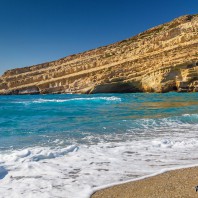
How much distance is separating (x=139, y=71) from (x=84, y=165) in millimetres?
39082

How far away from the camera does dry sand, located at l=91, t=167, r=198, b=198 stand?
3461 millimetres

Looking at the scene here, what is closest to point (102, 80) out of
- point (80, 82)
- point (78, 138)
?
point (80, 82)

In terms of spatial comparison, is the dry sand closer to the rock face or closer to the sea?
the sea

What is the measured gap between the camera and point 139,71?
43219 millimetres

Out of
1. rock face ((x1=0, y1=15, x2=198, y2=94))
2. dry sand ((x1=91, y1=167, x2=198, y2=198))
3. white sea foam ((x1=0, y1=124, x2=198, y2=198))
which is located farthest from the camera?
rock face ((x1=0, y1=15, x2=198, y2=94))

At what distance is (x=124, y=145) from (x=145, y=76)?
3413 cm

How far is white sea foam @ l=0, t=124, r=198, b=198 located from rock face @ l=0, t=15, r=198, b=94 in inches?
1191

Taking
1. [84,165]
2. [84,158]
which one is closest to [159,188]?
[84,165]

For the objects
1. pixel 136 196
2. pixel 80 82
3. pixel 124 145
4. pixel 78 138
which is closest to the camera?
pixel 136 196

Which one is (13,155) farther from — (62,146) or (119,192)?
(119,192)

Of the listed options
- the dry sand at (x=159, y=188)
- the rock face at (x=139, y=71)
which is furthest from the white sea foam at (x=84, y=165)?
the rock face at (x=139, y=71)

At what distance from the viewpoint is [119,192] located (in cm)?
365

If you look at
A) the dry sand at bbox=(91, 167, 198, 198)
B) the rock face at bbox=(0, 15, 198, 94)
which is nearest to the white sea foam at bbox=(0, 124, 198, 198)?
the dry sand at bbox=(91, 167, 198, 198)

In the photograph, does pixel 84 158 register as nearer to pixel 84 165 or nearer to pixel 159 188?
pixel 84 165
